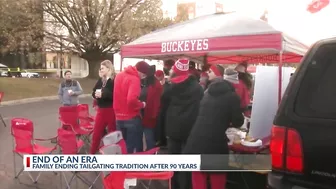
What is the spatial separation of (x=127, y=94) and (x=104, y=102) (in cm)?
75

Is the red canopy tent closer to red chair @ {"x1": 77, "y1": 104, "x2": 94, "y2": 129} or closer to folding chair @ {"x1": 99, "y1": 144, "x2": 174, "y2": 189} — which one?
red chair @ {"x1": 77, "y1": 104, "x2": 94, "y2": 129}

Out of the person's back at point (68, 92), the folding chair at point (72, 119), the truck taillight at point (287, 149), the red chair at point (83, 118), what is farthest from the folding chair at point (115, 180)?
the person's back at point (68, 92)

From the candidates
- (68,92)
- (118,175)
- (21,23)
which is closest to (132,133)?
(118,175)

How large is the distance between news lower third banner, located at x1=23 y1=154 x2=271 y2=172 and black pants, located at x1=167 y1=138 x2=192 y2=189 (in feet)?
1.60

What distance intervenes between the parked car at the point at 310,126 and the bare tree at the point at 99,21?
883 inches

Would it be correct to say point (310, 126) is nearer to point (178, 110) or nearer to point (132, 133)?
point (178, 110)

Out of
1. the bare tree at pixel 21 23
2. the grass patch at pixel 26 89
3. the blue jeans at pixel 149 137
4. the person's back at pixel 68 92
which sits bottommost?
the grass patch at pixel 26 89

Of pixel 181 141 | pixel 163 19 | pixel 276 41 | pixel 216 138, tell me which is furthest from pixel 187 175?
pixel 163 19

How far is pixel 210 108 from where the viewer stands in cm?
388

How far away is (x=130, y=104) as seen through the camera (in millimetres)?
5008

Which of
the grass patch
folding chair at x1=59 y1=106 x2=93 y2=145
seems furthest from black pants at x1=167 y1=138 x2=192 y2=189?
the grass patch

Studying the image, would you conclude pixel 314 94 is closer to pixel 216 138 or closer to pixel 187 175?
pixel 216 138

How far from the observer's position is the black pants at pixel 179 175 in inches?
174

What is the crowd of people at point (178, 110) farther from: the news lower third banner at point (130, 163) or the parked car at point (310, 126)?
the parked car at point (310, 126)
